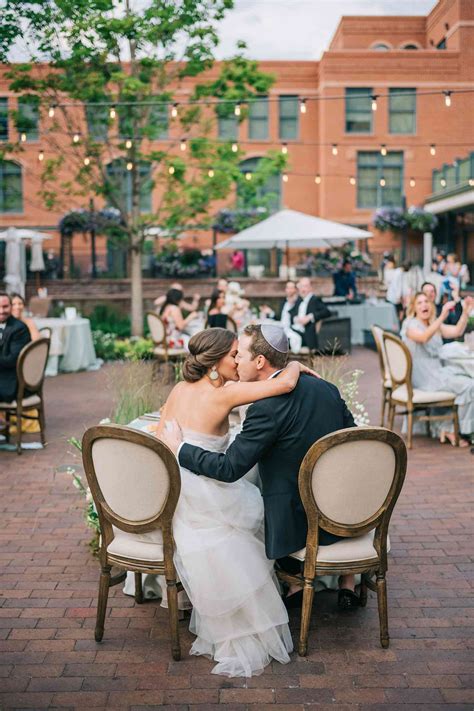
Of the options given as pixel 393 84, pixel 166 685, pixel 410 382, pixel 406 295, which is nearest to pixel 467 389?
pixel 410 382

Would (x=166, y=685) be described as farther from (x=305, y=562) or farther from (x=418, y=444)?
(x=418, y=444)

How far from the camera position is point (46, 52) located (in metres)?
16.0

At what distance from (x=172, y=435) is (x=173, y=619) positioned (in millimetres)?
840

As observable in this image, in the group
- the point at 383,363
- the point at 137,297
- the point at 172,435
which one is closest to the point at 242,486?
the point at 172,435

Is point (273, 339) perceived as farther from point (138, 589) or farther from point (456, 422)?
point (456, 422)

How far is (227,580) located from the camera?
378 centimetres

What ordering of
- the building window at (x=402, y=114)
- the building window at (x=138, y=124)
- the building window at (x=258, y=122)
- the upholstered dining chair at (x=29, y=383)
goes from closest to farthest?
the upholstered dining chair at (x=29, y=383) < the building window at (x=138, y=124) < the building window at (x=402, y=114) < the building window at (x=258, y=122)

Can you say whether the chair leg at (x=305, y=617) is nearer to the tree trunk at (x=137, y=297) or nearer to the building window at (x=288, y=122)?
the tree trunk at (x=137, y=297)

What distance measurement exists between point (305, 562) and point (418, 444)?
4913mm

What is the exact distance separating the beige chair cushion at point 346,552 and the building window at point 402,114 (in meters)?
32.3

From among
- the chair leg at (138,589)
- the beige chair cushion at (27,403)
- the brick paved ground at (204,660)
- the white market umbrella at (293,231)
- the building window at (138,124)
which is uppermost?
the building window at (138,124)

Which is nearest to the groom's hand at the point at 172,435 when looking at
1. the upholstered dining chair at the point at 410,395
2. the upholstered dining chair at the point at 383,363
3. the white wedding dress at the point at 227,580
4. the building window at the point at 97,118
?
the white wedding dress at the point at 227,580

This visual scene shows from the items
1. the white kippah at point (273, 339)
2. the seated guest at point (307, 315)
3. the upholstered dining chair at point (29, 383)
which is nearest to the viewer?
the white kippah at point (273, 339)

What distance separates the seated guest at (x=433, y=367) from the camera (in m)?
8.26
